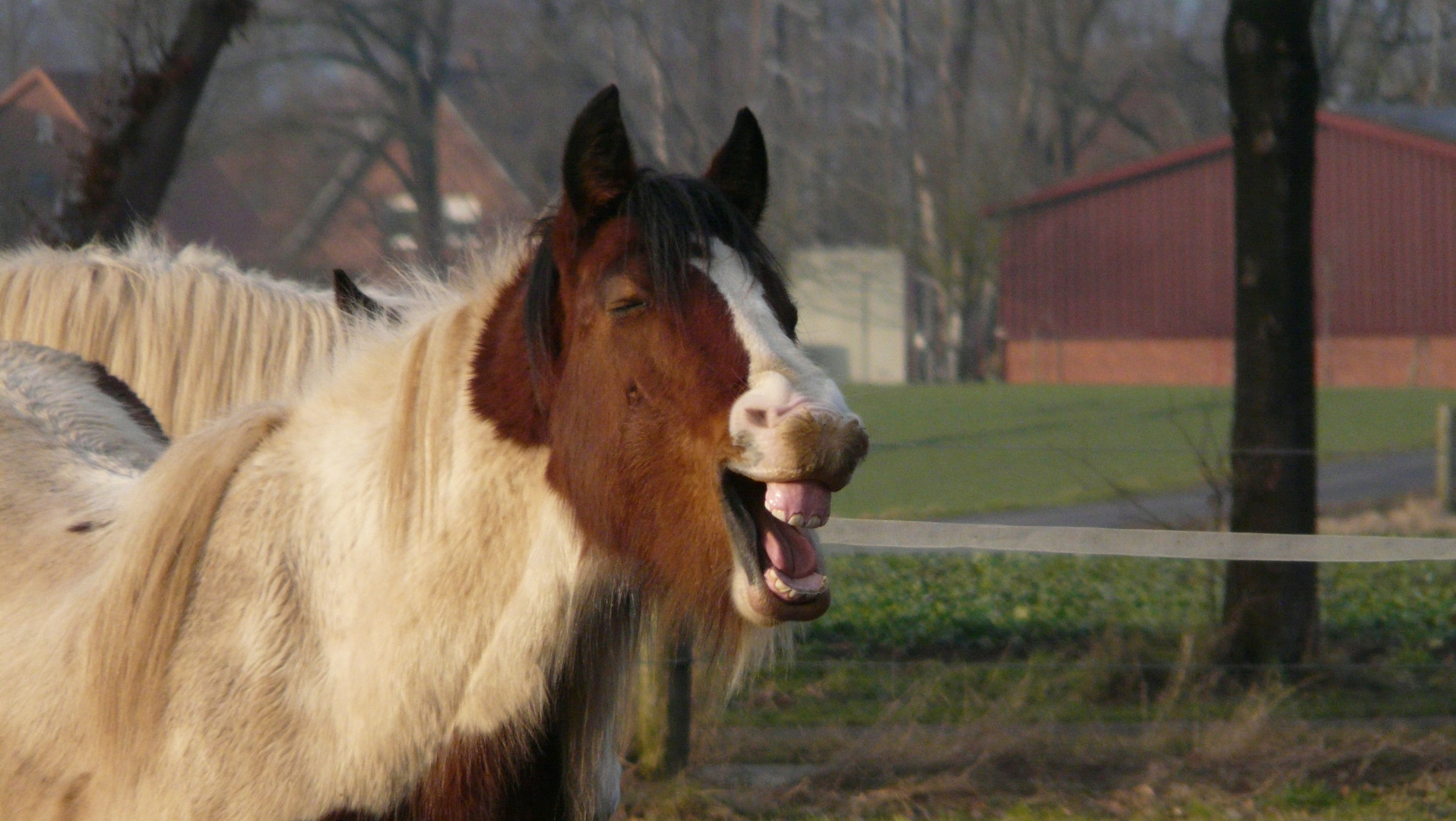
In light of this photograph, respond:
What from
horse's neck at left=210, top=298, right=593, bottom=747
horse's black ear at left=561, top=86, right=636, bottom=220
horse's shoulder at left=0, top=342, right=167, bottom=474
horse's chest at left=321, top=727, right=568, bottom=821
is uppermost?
horse's black ear at left=561, top=86, right=636, bottom=220

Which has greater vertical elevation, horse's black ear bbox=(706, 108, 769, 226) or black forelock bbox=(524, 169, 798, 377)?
horse's black ear bbox=(706, 108, 769, 226)

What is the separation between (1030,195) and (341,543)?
3929 centimetres

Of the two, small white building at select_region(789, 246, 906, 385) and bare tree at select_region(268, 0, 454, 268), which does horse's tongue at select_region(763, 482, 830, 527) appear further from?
small white building at select_region(789, 246, 906, 385)

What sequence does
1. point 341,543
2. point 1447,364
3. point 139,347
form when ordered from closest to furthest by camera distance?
1. point 341,543
2. point 139,347
3. point 1447,364

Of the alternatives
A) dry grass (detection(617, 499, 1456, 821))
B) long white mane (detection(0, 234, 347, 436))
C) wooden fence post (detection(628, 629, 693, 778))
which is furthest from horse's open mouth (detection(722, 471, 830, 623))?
wooden fence post (detection(628, 629, 693, 778))

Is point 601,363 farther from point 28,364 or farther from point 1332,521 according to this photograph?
point 1332,521

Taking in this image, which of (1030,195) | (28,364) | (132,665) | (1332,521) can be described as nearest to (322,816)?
(132,665)

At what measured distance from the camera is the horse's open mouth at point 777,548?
1.98 m

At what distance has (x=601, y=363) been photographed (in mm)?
2174

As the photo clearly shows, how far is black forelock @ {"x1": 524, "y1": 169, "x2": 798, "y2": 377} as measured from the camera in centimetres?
215

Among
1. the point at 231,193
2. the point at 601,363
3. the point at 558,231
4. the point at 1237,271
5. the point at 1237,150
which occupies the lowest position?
the point at 601,363

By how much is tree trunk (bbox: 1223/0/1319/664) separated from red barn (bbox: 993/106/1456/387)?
1137 inches

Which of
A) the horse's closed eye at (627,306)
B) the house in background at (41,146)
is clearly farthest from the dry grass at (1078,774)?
the horse's closed eye at (627,306)

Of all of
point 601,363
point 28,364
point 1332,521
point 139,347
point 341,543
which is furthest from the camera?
point 1332,521
